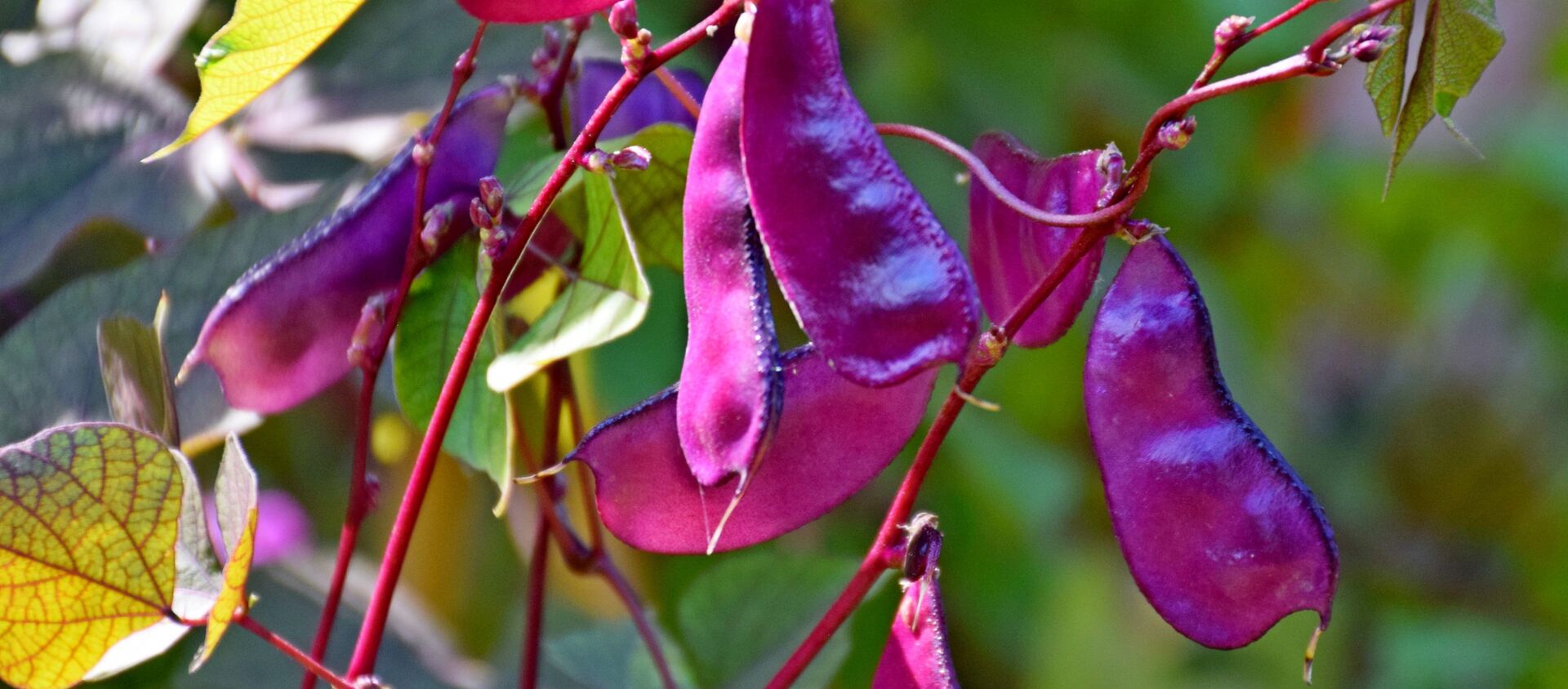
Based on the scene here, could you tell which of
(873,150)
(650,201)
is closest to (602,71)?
(650,201)

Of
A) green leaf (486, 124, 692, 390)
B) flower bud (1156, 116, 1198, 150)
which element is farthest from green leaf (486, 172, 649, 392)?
flower bud (1156, 116, 1198, 150)

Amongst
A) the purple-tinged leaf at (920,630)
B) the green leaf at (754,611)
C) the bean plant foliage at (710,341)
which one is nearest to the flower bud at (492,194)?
the bean plant foliage at (710,341)

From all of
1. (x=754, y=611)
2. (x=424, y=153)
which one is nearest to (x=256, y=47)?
(x=424, y=153)

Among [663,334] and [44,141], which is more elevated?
[44,141]

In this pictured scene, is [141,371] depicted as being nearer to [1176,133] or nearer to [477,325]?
[477,325]

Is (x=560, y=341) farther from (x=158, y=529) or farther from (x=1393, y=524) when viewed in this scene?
(x=1393, y=524)
